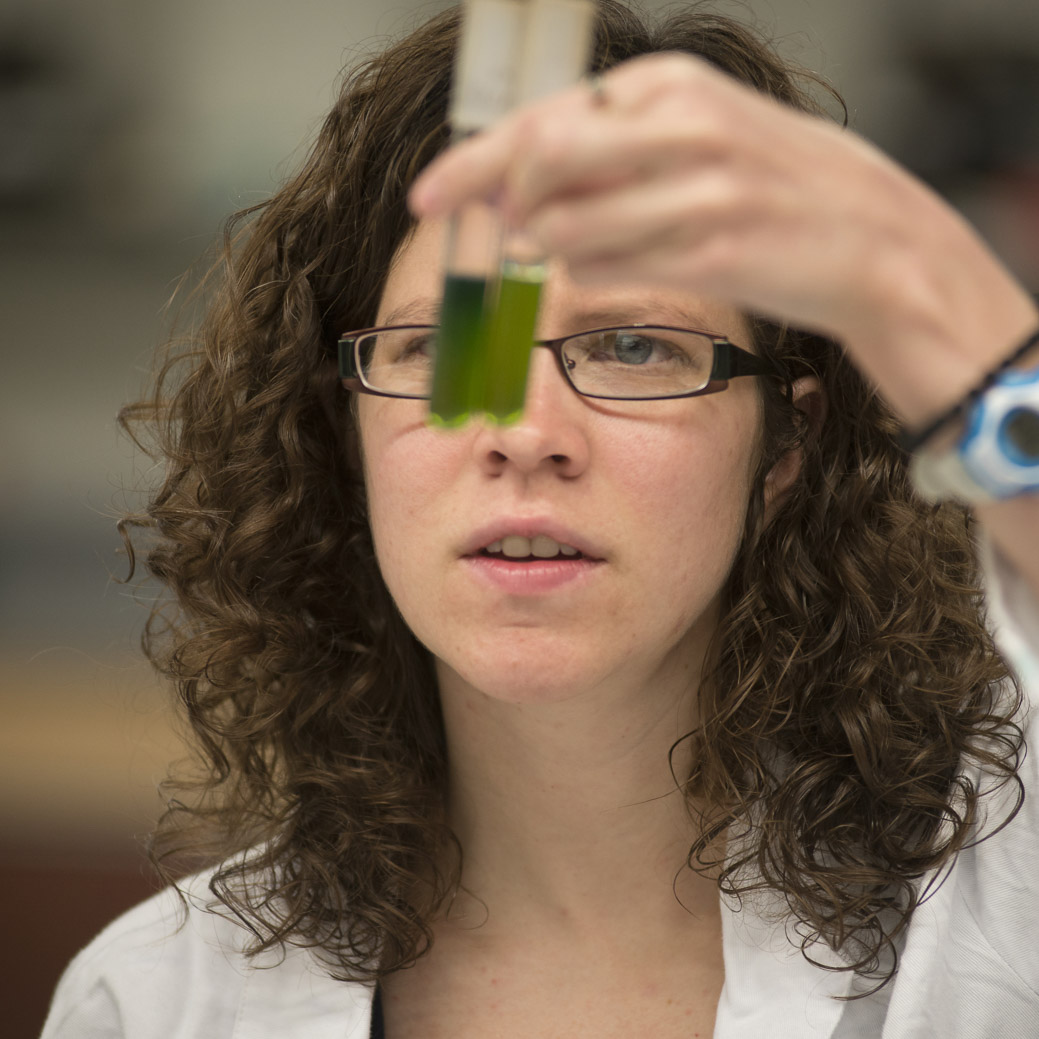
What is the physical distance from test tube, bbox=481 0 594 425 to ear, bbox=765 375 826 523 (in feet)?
2.08

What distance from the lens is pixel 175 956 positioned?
1.42m

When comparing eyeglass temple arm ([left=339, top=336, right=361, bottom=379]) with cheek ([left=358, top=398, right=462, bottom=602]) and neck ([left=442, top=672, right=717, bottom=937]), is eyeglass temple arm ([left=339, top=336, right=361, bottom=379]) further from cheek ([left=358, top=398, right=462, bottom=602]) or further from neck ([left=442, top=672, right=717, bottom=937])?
neck ([left=442, top=672, right=717, bottom=937])

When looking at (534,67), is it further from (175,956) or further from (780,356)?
(175,956)

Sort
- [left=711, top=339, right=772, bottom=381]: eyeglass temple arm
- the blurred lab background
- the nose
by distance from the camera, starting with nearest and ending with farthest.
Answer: the nose < [left=711, top=339, right=772, bottom=381]: eyeglass temple arm < the blurred lab background

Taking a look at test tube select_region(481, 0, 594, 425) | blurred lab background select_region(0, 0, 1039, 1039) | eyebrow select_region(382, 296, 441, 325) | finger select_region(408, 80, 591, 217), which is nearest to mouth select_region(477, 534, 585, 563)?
eyebrow select_region(382, 296, 441, 325)

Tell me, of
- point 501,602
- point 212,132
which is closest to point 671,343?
point 501,602

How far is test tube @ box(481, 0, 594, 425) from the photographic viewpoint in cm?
62

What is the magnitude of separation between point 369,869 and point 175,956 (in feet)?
0.87

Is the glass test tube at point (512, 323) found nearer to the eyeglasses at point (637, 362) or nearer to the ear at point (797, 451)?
the eyeglasses at point (637, 362)

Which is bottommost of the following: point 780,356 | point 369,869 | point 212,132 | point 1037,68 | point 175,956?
point 175,956

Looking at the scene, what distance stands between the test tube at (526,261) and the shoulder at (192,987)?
34.6 inches

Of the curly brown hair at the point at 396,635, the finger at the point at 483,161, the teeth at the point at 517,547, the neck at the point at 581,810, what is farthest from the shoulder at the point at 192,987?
the finger at the point at 483,161

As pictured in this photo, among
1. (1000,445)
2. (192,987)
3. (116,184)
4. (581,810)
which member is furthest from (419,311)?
(116,184)

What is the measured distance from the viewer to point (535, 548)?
1073 millimetres
